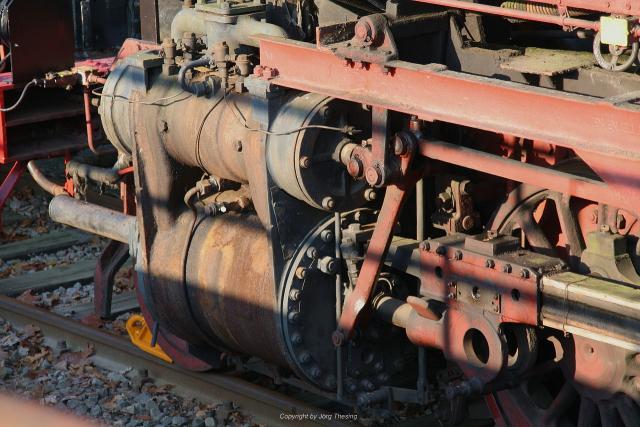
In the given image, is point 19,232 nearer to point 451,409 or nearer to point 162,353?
point 162,353

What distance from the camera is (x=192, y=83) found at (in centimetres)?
558

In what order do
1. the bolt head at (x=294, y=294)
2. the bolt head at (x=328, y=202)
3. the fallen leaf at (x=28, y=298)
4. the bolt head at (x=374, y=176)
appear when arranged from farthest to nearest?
1. the fallen leaf at (x=28, y=298)
2. the bolt head at (x=294, y=294)
3. the bolt head at (x=328, y=202)
4. the bolt head at (x=374, y=176)

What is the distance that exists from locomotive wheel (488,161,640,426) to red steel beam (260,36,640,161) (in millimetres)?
522

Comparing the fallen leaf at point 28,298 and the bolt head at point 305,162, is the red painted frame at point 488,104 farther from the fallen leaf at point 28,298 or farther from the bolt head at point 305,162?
the fallen leaf at point 28,298

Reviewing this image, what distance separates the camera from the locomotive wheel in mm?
4484

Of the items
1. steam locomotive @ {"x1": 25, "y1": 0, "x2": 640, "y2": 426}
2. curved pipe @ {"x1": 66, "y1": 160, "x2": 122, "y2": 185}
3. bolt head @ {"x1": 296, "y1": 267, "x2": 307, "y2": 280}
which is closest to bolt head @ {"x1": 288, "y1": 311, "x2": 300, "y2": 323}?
steam locomotive @ {"x1": 25, "y1": 0, "x2": 640, "y2": 426}

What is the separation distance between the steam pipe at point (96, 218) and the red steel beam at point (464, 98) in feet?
5.73

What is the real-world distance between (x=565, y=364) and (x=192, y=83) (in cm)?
232

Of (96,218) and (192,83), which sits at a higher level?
(192,83)

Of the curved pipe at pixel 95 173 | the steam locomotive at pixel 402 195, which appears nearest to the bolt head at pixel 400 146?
the steam locomotive at pixel 402 195

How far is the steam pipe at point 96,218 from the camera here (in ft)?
21.2

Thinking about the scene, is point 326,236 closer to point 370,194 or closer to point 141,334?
point 370,194

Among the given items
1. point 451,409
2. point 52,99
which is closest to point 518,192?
point 451,409

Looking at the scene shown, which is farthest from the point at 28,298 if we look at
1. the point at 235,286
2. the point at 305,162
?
the point at 305,162
